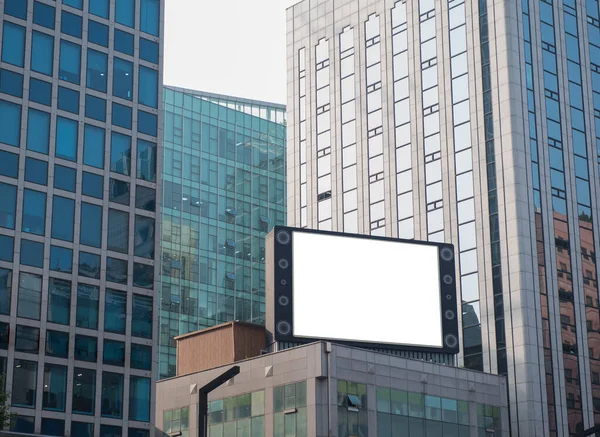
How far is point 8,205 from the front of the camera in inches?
2756

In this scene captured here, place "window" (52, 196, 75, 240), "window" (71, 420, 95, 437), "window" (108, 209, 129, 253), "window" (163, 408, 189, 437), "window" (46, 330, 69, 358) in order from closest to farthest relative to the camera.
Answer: "window" (71, 420, 95, 437), "window" (46, 330, 69, 358), "window" (52, 196, 75, 240), "window" (108, 209, 129, 253), "window" (163, 408, 189, 437)

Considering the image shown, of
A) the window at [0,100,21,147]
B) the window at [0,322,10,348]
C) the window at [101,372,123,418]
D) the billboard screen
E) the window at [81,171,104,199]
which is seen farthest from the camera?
the billboard screen

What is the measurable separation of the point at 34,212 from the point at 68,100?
26.1 feet

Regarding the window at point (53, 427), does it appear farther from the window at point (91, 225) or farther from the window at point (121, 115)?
the window at point (121, 115)

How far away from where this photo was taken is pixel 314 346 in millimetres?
72188

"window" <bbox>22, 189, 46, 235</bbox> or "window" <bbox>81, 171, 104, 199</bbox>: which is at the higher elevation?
"window" <bbox>81, 171, 104, 199</bbox>

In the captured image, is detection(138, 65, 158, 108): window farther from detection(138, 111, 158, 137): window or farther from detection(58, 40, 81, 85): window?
detection(58, 40, 81, 85): window

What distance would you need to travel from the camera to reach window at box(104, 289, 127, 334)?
72.5 m

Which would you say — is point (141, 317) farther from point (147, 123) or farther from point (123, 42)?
point (123, 42)

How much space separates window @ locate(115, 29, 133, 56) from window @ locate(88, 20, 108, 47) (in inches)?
33.8

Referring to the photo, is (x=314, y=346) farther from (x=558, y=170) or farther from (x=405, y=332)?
(x=558, y=170)

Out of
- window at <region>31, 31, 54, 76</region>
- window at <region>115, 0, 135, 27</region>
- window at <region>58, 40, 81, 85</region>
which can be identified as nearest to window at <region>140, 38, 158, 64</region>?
window at <region>115, 0, 135, 27</region>

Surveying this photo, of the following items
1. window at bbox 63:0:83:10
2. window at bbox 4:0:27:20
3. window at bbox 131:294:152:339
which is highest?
window at bbox 63:0:83:10

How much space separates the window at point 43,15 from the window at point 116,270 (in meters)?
15.5
